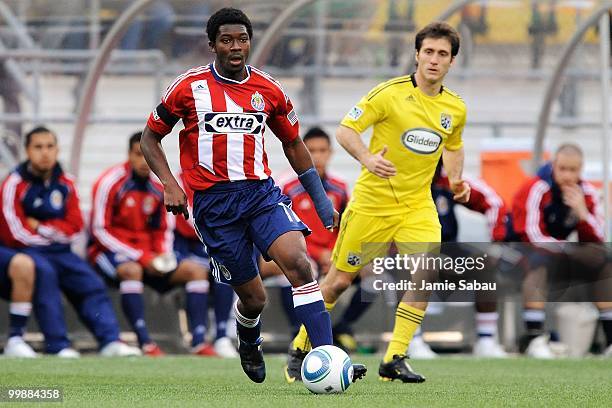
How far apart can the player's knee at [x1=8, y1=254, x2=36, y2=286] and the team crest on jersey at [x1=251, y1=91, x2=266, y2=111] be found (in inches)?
195

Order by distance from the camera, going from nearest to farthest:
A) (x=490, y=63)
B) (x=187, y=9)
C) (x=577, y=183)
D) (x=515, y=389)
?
(x=515, y=389) → (x=577, y=183) → (x=187, y=9) → (x=490, y=63)

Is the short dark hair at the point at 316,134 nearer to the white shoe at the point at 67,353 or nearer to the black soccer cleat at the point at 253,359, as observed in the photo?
the white shoe at the point at 67,353

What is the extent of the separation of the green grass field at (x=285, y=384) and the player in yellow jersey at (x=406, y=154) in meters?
0.76

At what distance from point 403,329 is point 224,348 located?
13.7 feet

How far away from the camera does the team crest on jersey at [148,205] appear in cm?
1304

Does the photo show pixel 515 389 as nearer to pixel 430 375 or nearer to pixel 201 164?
pixel 430 375

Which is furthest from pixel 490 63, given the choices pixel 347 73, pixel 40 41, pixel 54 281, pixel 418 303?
pixel 418 303

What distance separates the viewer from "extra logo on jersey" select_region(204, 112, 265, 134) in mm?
7855

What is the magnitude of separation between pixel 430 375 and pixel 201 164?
295 centimetres

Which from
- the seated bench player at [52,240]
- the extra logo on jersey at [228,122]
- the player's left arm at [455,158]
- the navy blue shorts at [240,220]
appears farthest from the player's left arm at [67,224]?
the extra logo on jersey at [228,122]

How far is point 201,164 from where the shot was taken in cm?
790

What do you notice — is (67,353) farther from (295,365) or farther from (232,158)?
(232,158)

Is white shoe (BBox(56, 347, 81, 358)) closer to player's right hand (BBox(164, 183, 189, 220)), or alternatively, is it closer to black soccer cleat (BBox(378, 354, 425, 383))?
black soccer cleat (BBox(378, 354, 425, 383))

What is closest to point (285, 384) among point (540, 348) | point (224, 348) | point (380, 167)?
point (380, 167)
